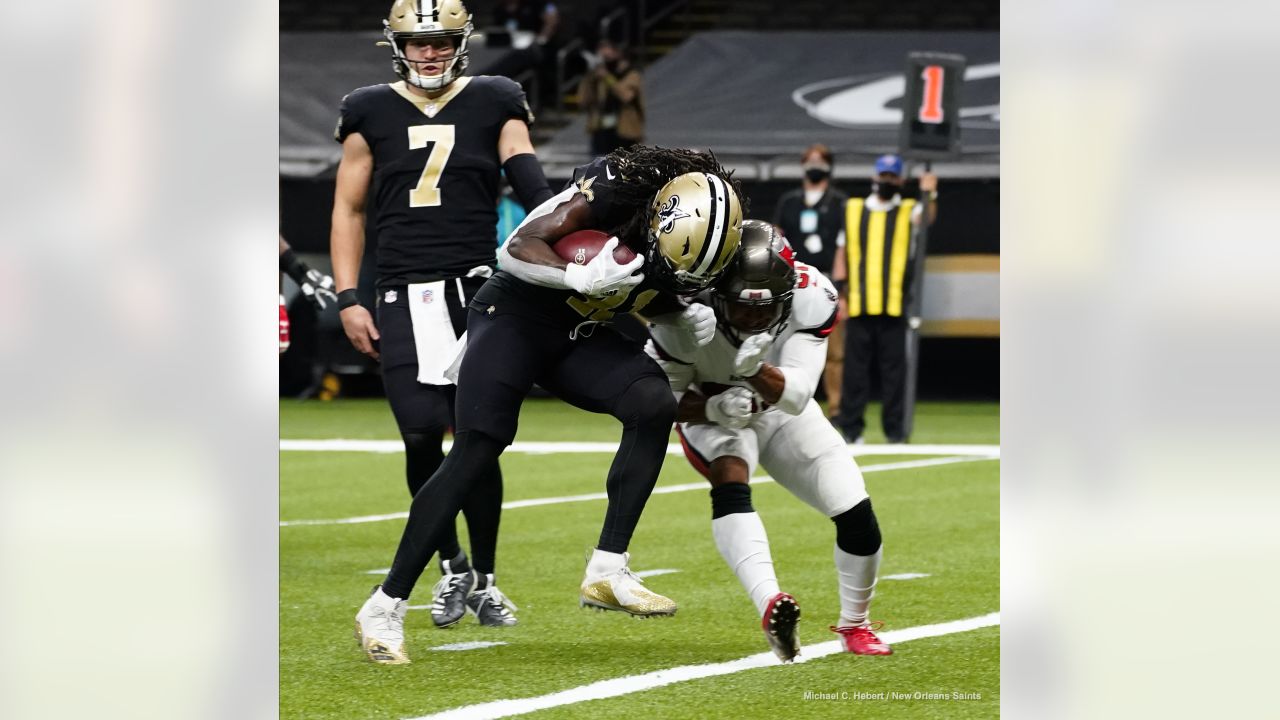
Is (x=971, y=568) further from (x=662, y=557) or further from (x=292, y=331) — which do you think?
(x=292, y=331)

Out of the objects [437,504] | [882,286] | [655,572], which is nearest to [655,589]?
[655,572]

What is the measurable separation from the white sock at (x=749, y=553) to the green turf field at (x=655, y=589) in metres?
0.21

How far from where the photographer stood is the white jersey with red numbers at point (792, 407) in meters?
4.59

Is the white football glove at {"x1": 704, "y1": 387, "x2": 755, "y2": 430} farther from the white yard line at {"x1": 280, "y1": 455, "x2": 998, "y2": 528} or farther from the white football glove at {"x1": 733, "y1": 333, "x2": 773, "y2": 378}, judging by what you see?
the white yard line at {"x1": 280, "y1": 455, "x2": 998, "y2": 528}

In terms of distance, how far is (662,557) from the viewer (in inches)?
262

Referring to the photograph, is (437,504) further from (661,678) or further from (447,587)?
(447,587)

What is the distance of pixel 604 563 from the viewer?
4.27 m

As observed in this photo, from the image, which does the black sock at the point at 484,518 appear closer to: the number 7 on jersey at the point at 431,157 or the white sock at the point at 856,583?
the number 7 on jersey at the point at 431,157

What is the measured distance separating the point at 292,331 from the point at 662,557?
8.55m

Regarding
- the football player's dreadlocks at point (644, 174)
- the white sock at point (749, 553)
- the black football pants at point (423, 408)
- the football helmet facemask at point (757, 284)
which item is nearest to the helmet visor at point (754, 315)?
the football helmet facemask at point (757, 284)

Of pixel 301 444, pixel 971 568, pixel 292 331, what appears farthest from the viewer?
pixel 292 331
